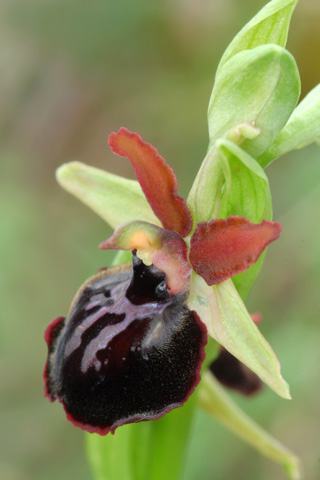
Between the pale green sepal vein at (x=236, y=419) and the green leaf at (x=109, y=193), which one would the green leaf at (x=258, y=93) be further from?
the pale green sepal vein at (x=236, y=419)

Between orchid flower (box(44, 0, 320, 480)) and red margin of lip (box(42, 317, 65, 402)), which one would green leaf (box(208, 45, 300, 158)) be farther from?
red margin of lip (box(42, 317, 65, 402))

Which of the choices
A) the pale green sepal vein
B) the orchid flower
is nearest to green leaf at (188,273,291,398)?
the orchid flower

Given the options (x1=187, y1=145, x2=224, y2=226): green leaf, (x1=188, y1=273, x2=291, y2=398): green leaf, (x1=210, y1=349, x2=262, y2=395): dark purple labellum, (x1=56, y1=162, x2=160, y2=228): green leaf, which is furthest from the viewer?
(x1=210, y1=349, x2=262, y2=395): dark purple labellum

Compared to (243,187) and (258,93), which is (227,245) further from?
(258,93)

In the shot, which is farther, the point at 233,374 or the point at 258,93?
the point at 233,374

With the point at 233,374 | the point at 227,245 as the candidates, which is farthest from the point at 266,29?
the point at 233,374

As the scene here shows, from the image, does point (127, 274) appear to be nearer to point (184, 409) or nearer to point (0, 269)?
point (184, 409)

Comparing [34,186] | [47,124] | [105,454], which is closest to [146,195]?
[105,454]
